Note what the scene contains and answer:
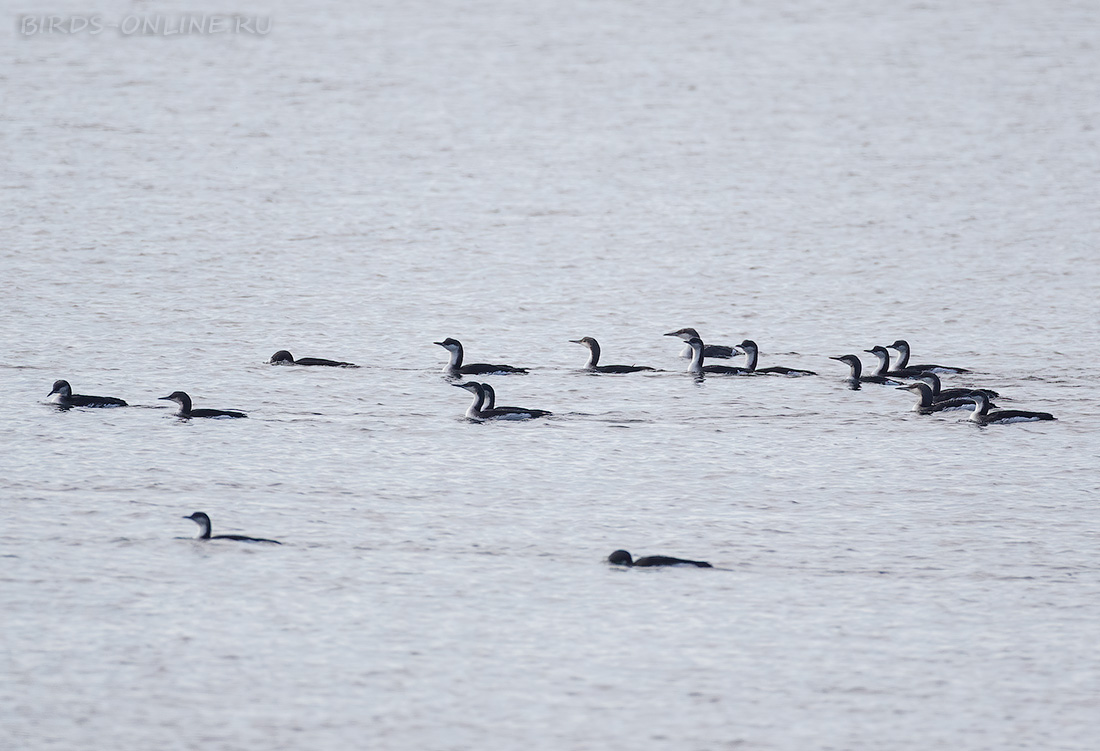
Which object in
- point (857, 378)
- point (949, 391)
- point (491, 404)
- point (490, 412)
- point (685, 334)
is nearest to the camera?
point (490, 412)

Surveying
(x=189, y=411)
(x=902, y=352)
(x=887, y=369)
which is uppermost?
(x=902, y=352)

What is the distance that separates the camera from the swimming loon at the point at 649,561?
623 inches

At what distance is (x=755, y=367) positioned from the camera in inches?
1018

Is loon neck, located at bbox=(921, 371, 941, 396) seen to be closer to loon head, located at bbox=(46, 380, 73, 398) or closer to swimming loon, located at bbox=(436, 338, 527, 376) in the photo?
swimming loon, located at bbox=(436, 338, 527, 376)

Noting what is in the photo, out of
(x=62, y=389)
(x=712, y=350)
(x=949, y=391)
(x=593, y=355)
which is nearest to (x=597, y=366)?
(x=593, y=355)

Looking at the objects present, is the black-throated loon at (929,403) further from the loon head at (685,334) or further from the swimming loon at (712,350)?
the loon head at (685,334)

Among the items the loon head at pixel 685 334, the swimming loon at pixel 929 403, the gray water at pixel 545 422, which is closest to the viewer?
the gray water at pixel 545 422

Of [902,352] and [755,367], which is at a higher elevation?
[902,352]

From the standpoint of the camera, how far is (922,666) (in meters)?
13.6

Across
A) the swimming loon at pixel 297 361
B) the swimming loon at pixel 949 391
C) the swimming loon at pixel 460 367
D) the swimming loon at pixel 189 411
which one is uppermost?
the swimming loon at pixel 949 391

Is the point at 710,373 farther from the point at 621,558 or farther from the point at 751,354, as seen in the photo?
the point at 621,558

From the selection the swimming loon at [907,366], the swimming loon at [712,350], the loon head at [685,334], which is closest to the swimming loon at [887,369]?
the swimming loon at [907,366]

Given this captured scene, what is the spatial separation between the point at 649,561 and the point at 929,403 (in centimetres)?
908

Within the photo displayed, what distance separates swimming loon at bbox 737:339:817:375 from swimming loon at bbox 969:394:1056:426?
3261mm
